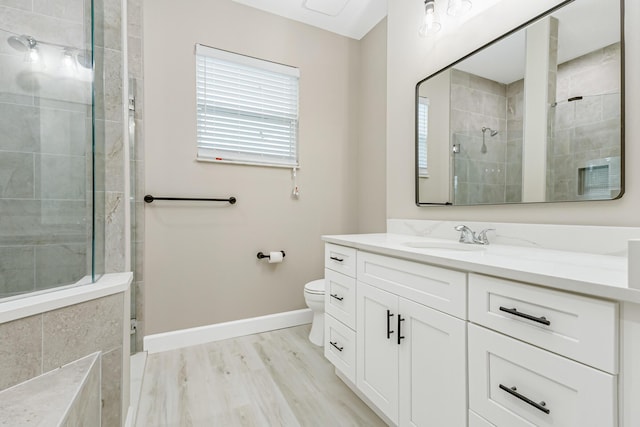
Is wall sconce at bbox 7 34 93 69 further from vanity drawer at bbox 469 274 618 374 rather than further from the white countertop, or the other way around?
vanity drawer at bbox 469 274 618 374

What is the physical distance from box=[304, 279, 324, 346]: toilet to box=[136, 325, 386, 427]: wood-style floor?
7 cm

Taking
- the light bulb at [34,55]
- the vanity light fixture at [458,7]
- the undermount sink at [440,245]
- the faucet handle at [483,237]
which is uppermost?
the vanity light fixture at [458,7]

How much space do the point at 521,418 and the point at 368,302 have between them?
2.29ft

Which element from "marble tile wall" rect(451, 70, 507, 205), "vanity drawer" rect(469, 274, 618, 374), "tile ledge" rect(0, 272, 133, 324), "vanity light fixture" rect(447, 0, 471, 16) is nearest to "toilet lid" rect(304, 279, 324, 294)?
"marble tile wall" rect(451, 70, 507, 205)

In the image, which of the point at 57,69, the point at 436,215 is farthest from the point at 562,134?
the point at 57,69

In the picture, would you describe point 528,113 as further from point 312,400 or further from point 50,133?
point 50,133

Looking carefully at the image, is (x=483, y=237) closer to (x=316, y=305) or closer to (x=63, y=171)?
(x=316, y=305)

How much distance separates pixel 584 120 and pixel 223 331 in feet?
7.98

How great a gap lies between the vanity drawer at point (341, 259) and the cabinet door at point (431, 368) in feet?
1.24

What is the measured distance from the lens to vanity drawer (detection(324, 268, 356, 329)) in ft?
4.92

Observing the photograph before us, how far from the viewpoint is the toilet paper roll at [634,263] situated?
55cm

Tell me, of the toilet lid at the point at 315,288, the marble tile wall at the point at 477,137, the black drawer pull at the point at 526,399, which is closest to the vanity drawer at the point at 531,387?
Answer: the black drawer pull at the point at 526,399

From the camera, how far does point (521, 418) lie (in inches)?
29.7

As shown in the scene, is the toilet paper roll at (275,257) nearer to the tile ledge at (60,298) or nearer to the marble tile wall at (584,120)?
the tile ledge at (60,298)
